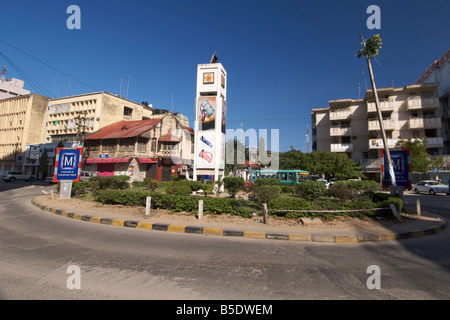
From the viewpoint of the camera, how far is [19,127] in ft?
138

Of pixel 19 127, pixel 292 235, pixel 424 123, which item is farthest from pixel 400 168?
pixel 19 127

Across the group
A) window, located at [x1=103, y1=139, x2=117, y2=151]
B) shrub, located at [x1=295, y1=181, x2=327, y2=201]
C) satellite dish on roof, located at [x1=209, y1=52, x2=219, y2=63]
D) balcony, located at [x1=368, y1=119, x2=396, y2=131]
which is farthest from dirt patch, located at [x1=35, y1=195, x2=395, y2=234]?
balcony, located at [x1=368, y1=119, x2=396, y2=131]

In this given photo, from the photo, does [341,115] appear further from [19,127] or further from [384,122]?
[19,127]

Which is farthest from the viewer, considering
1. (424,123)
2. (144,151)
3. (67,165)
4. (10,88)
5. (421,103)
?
(10,88)

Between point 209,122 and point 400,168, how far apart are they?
43.1 feet

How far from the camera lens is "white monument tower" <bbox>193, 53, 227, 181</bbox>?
17.9 metres

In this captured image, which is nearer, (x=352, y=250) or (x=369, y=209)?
(x=352, y=250)

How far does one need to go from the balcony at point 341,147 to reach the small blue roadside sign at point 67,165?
118 feet

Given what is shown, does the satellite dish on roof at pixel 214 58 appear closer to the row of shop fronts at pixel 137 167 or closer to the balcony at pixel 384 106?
the row of shop fronts at pixel 137 167

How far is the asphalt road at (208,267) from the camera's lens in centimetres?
331
